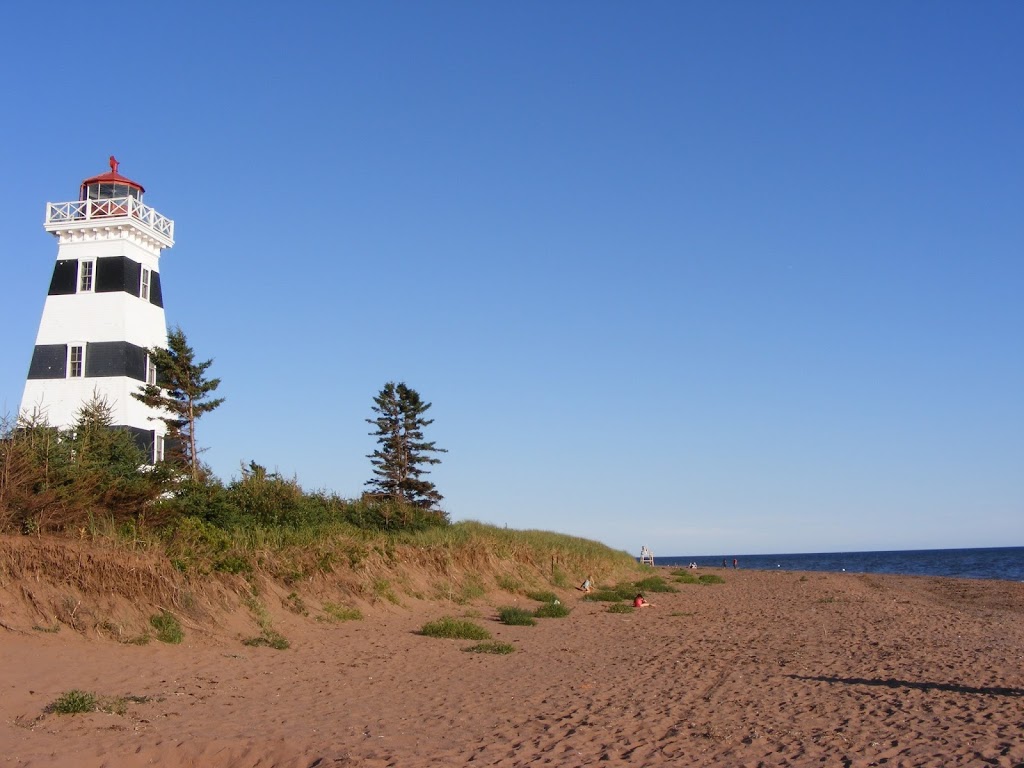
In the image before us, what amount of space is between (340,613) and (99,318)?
16.6 meters

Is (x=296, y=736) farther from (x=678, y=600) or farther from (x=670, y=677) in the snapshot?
(x=678, y=600)

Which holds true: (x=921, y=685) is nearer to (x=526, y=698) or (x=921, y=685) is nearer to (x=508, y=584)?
(x=526, y=698)

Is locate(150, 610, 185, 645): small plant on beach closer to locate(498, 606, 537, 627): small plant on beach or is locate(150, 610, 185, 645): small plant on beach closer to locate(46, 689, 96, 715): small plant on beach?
locate(46, 689, 96, 715): small plant on beach

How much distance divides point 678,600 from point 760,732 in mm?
19142

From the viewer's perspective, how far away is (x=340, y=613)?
17359mm

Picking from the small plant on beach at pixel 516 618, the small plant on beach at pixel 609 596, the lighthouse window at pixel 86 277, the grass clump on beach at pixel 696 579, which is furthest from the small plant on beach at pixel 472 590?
the grass clump on beach at pixel 696 579

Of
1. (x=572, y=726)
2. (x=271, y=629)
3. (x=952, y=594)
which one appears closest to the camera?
(x=572, y=726)

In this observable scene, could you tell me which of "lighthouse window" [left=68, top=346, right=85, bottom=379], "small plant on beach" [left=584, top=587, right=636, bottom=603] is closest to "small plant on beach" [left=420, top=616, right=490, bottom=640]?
"small plant on beach" [left=584, top=587, right=636, bottom=603]

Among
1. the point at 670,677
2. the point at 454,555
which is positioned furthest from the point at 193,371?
the point at 670,677

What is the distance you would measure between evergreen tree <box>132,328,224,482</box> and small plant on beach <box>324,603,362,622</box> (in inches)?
507

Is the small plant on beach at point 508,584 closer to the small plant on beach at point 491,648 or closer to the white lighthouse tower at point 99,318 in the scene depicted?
the small plant on beach at point 491,648

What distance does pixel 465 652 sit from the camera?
49.9 feet

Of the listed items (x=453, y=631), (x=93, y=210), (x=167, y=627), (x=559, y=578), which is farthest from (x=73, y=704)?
(x=93, y=210)

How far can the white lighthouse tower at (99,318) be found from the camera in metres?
28.0
